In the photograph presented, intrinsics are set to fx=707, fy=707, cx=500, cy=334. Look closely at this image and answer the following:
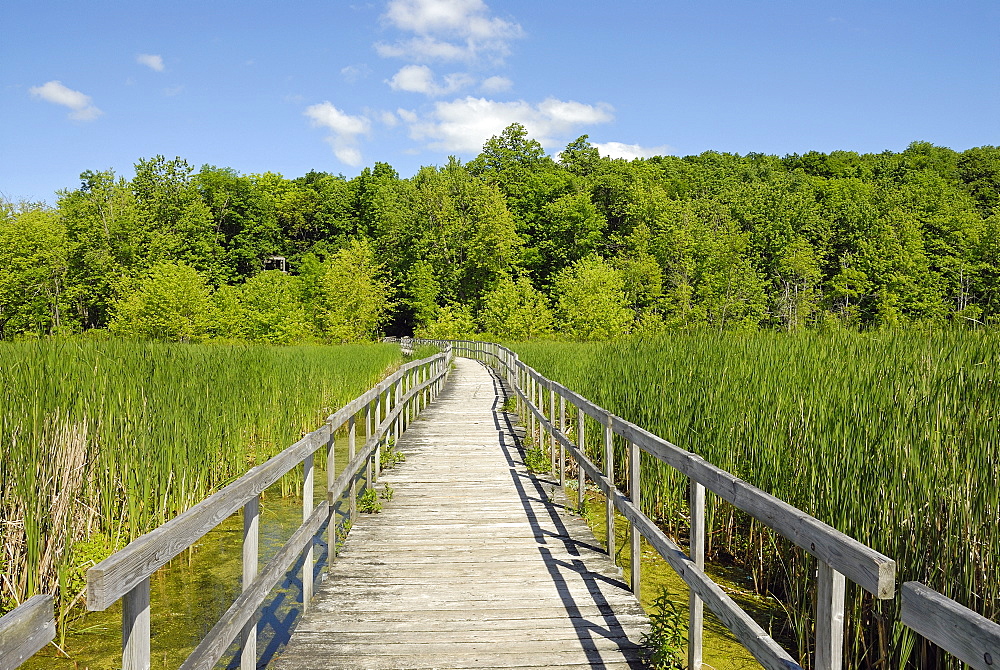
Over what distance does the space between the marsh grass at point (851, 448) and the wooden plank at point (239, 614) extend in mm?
2679

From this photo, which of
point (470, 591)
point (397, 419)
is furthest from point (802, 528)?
point (397, 419)

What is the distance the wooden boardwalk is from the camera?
11.7ft

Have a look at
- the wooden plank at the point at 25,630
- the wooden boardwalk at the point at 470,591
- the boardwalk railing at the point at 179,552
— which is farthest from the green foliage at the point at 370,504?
the wooden plank at the point at 25,630

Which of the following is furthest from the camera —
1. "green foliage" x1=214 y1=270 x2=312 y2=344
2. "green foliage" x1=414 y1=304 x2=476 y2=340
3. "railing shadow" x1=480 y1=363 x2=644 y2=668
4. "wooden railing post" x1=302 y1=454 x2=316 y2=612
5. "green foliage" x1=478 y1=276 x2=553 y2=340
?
"green foliage" x1=414 y1=304 x2=476 y2=340

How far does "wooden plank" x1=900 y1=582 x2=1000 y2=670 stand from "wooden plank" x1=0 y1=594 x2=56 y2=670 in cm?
168

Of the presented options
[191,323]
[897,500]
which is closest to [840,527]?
[897,500]

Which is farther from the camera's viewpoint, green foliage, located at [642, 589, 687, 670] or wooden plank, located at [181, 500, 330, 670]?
green foliage, located at [642, 589, 687, 670]

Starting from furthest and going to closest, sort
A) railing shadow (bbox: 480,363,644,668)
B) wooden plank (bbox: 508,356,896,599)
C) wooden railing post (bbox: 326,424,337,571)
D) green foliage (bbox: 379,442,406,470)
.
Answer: green foliage (bbox: 379,442,406,470) → wooden railing post (bbox: 326,424,337,571) → railing shadow (bbox: 480,363,644,668) → wooden plank (bbox: 508,356,896,599)

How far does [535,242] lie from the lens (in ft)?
231

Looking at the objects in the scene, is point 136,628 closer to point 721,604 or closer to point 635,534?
point 721,604

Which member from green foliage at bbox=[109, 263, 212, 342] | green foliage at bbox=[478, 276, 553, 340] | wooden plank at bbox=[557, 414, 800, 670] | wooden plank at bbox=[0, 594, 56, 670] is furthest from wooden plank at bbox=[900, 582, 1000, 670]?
green foliage at bbox=[478, 276, 553, 340]

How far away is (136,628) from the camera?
75.5 inches

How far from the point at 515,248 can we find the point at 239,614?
65023 millimetres

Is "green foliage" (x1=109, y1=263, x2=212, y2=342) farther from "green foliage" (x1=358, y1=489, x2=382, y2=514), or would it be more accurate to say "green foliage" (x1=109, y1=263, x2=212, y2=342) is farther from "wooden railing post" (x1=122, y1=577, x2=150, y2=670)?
"wooden railing post" (x1=122, y1=577, x2=150, y2=670)
